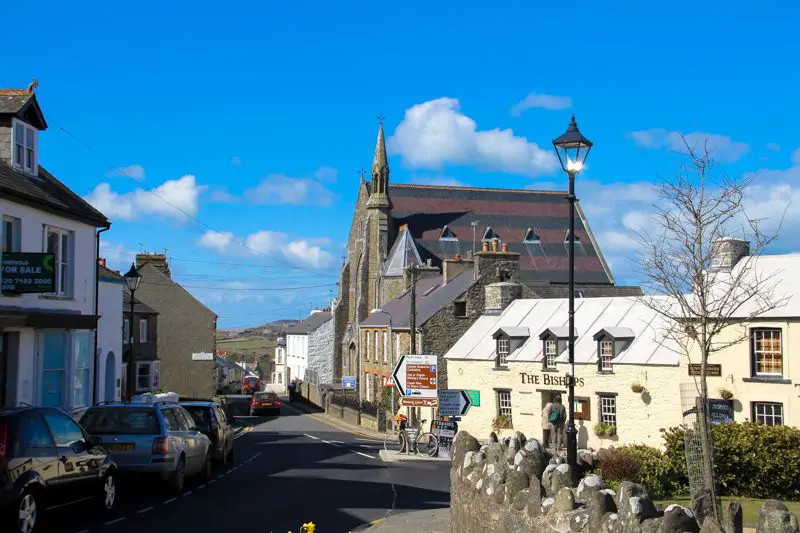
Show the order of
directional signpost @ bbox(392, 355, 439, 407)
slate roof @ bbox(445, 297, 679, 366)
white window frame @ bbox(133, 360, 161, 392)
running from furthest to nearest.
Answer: white window frame @ bbox(133, 360, 161, 392) → slate roof @ bbox(445, 297, 679, 366) → directional signpost @ bbox(392, 355, 439, 407)

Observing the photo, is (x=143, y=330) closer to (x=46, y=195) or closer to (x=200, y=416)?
(x=46, y=195)

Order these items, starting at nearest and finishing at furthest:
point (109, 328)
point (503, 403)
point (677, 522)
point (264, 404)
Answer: point (677, 522)
point (109, 328)
point (503, 403)
point (264, 404)

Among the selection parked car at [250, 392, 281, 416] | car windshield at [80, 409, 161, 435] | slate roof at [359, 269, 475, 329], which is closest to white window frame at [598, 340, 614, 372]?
slate roof at [359, 269, 475, 329]

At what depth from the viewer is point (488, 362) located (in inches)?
1425

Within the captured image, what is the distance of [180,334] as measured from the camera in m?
55.8

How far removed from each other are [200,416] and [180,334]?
121 feet

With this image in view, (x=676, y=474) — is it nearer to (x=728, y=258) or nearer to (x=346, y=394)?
(x=728, y=258)

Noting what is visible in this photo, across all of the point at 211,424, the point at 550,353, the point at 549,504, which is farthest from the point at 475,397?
the point at 549,504

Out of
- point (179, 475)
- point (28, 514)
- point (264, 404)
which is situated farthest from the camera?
point (264, 404)

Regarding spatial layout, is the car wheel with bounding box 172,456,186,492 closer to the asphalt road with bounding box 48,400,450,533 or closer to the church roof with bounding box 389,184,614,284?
the asphalt road with bounding box 48,400,450,533

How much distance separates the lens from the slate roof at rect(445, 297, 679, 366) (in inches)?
1152

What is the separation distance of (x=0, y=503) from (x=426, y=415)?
32901mm

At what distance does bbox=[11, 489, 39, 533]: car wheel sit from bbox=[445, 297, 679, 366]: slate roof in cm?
2075

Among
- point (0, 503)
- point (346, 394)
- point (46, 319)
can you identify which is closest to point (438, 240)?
point (346, 394)
